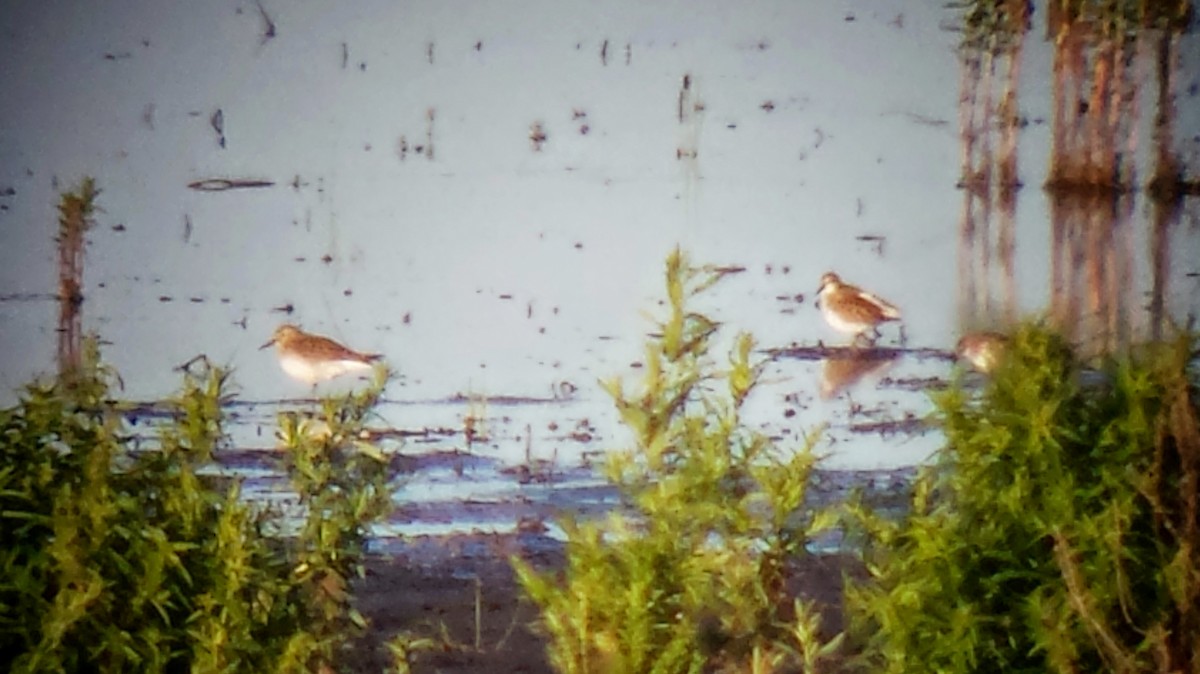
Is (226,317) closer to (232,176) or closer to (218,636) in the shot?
(232,176)

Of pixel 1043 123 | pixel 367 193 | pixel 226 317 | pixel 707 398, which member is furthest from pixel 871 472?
pixel 226 317

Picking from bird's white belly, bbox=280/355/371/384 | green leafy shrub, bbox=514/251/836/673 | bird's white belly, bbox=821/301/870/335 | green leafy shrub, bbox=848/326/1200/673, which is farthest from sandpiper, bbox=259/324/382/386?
green leafy shrub, bbox=848/326/1200/673

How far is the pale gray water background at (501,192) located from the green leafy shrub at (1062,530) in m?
0.37

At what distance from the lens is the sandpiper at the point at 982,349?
181 cm

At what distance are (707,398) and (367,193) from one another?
2.04 ft

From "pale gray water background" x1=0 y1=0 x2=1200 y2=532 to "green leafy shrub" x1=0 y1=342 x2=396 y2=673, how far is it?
216 millimetres

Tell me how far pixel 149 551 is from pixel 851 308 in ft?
3.51

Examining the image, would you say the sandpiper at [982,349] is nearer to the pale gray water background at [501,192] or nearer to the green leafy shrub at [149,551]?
the pale gray water background at [501,192]

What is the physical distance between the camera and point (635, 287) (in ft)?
6.83

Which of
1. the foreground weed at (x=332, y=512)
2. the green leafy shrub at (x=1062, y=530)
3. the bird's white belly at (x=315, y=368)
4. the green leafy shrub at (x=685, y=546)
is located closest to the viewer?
the green leafy shrub at (x=1062, y=530)

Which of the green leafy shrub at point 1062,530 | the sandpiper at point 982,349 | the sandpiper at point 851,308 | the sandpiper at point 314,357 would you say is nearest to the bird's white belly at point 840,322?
the sandpiper at point 851,308

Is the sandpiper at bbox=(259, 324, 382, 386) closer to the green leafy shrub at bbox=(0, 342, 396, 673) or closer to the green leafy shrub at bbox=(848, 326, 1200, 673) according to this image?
the green leafy shrub at bbox=(0, 342, 396, 673)

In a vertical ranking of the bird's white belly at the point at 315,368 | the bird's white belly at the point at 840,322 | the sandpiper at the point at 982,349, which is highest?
the bird's white belly at the point at 840,322

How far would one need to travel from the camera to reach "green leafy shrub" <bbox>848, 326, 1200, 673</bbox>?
1.60 m
